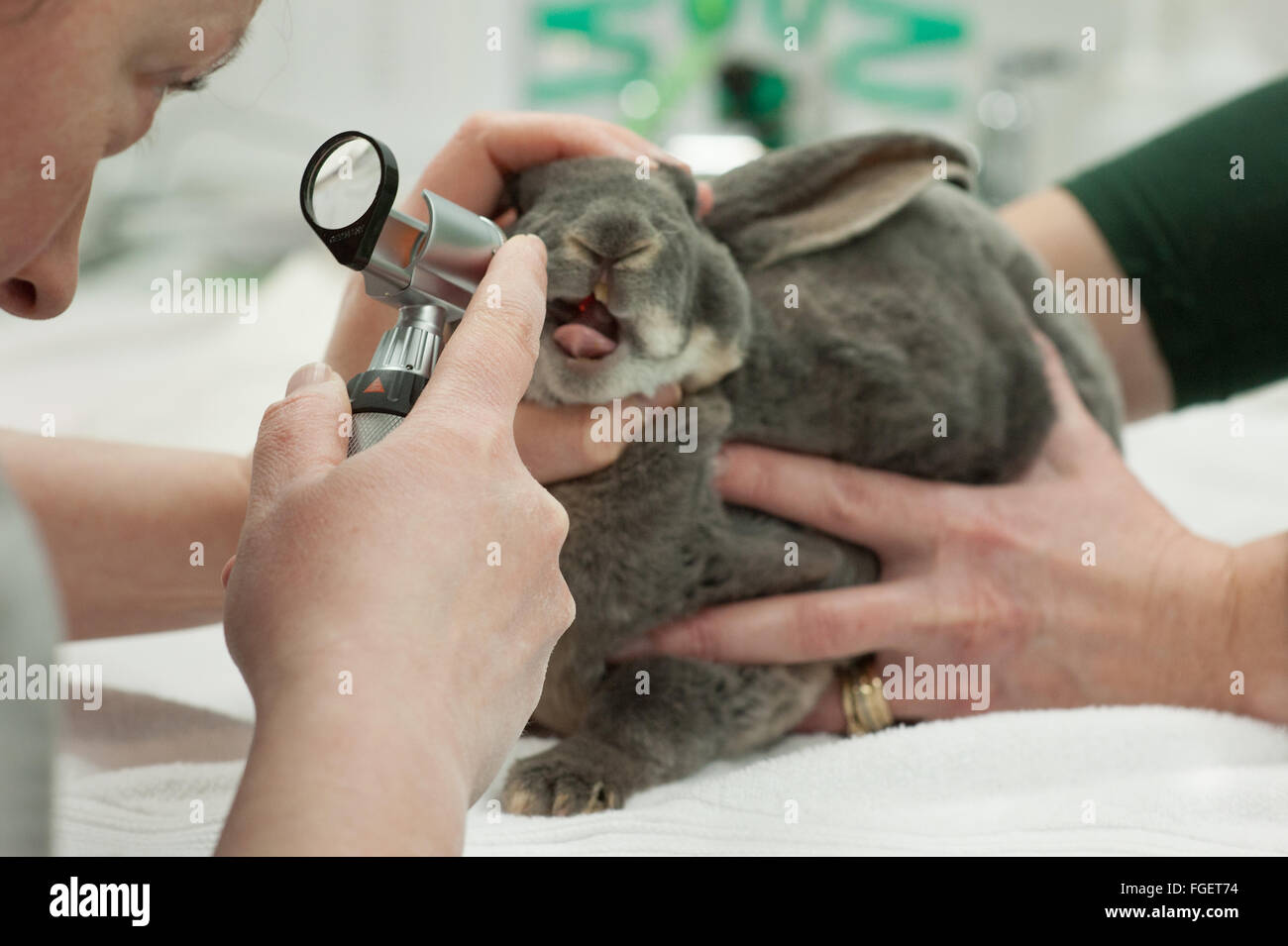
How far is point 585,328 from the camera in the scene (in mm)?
790

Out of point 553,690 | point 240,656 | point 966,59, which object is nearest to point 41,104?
point 240,656

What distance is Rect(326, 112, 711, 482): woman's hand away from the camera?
33.7 inches

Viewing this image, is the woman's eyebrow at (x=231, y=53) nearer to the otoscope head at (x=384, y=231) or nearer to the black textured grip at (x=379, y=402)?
the otoscope head at (x=384, y=231)

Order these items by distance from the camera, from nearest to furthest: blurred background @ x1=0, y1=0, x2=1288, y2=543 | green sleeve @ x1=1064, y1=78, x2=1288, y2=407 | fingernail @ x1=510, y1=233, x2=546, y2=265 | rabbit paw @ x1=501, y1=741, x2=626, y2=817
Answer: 1. fingernail @ x1=510, y1=233, x2=546, y2=265
2. rabbit paw @ x1=501, y1=741, x2=626, y2=817
3. green sleeve @ x1=1064, y1=78, x2=1288, y2=407
4. blurred background @ x1=0, y1=0, x2=1288, y2=543

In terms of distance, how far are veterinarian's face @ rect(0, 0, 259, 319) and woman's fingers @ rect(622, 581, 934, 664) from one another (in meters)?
0.53

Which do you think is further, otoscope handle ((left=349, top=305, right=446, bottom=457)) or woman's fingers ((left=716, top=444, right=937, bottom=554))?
woman's fingers ((left=716, top=444, right=937, bottom=554))

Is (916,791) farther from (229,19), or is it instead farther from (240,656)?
(229,19)

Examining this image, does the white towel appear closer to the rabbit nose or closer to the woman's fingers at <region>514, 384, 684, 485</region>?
the woman's fingers at <region>514, 384, 684, 485</region>

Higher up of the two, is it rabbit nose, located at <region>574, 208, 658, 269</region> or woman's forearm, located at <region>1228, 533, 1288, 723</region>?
rabbit nose, located at <region>574, 208, 658, 269</region>

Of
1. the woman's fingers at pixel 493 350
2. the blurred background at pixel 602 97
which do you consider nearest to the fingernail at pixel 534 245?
the woman's fingers at pixel 493 350

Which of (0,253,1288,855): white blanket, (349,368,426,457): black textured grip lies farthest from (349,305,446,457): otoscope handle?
(0,253,1288,855): white blanket

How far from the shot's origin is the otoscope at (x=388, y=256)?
575 millimetres

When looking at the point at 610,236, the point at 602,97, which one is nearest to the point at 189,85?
the point at 610,236

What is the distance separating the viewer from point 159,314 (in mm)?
2207
